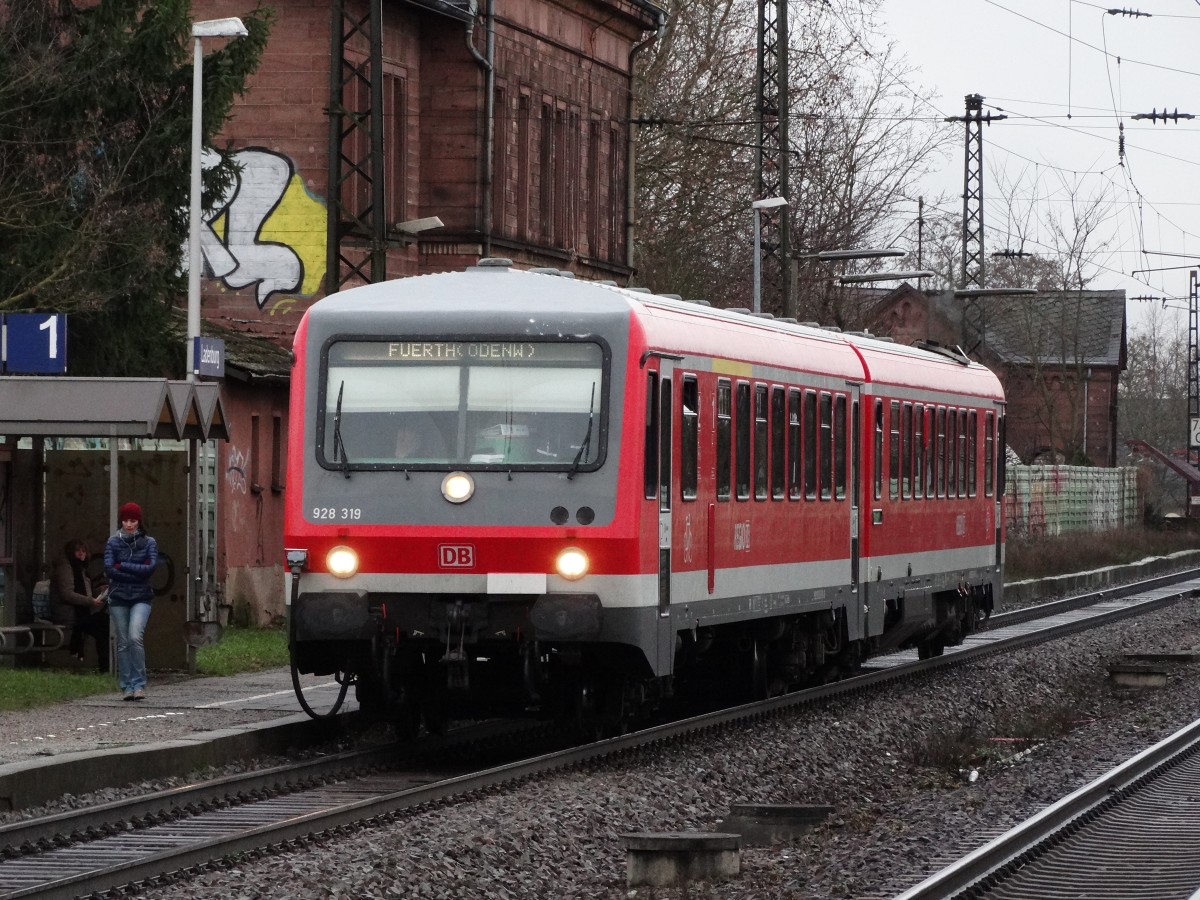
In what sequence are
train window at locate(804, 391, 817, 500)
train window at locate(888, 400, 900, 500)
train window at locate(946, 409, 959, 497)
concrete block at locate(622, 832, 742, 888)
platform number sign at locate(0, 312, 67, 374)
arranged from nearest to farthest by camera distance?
concrete block at locate(622, 832, 742, 888) < platform number sign at locate(0, 312, 67, 374) < train window at locate(804, 391, 817, 500) < train window at locate(888, 400, 900, 500) < train window at locate(946, 409, 959, 497)

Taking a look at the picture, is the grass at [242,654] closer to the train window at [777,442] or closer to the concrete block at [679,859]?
the train window at [777,442]

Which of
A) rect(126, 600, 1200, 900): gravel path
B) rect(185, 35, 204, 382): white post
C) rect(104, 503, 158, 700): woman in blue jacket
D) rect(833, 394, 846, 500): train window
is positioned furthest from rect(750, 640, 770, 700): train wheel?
rect(185, 35, 204, 382): white post

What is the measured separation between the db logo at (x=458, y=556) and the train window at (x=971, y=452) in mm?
12147

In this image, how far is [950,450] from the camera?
1019 inches

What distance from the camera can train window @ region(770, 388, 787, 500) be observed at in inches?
760

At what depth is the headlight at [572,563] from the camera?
611 inches

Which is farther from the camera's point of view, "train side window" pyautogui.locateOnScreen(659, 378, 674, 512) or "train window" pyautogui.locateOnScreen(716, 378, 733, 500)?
"train window" pyautogui.locateOnScreen(716, 378, 733, 500)

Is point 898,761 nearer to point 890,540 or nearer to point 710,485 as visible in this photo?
point 710,485

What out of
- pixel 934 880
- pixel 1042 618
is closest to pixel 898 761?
pixel 934 880

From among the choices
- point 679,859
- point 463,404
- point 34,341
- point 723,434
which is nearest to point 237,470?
point 34,341

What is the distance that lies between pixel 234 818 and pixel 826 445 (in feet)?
27.9

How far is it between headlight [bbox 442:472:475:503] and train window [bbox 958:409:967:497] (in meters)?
11.7

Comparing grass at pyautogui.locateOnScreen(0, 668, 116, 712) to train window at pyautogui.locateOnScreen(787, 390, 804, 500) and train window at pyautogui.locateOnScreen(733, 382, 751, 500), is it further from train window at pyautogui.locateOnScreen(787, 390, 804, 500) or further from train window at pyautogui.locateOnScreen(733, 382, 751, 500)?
train window at pyautogui.locateOnScreen(787, 390, 804, 500)

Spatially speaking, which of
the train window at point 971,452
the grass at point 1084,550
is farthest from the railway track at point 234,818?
the grass at point 1084,550
